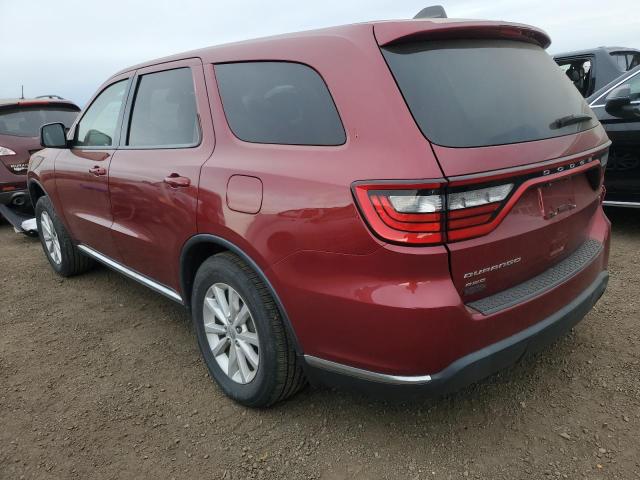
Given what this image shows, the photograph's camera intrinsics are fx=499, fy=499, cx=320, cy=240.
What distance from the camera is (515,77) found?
80.4 inches

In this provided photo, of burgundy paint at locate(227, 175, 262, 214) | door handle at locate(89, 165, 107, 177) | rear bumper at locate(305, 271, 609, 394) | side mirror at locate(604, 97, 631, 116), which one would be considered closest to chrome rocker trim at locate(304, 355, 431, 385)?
rear bumper at locate(305, 271, 609, 394)

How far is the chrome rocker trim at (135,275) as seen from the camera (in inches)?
112

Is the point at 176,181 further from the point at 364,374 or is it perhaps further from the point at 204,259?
the point at 364,374

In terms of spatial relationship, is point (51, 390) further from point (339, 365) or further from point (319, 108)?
point (319, 108)

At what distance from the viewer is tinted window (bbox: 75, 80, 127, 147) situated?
10.8 feet

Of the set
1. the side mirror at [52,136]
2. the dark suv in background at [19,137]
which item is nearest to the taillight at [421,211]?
the side mirror at [52,136]

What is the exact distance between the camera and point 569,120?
6.92ft

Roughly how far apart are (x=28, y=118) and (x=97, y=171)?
12.7ft

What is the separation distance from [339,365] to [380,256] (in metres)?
0.50

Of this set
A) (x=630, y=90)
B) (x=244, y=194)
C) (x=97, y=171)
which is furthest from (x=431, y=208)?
(x=630, y=90)

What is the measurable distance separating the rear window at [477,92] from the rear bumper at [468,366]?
2.37 ft

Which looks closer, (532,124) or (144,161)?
(532,124)

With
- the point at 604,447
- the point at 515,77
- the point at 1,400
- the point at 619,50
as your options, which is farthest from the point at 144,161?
the point at 619,50

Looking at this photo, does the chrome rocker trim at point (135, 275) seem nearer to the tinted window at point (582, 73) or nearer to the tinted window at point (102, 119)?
the tinted window at point (102, 119)
